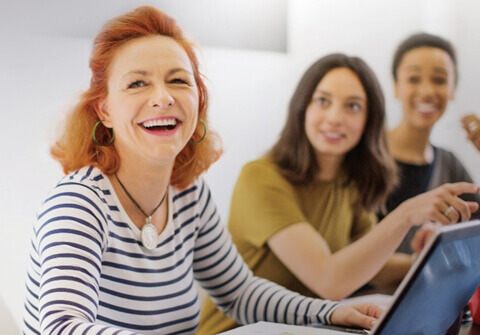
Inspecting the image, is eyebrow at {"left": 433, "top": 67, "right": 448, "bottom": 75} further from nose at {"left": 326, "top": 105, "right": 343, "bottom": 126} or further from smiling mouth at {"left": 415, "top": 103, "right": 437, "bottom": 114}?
nose at {"left": 326, "top": 105, "right": 343, "bottom": 126}

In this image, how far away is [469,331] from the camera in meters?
1.47

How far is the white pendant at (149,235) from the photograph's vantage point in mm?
1479

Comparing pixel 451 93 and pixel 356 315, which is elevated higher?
pixel 451 93

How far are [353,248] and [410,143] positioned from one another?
1.58 feet

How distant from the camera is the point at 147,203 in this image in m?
1.54

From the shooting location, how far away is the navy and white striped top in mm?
1203

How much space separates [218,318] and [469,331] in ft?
2.67

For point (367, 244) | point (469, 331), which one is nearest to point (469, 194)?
point (367, 244)

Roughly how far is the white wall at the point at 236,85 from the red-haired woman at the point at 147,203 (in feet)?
0.28

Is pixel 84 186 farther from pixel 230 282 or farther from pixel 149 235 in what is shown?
pixel 230 282

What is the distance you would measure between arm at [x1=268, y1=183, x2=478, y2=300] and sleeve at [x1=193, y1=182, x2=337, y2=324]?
1.30 feet

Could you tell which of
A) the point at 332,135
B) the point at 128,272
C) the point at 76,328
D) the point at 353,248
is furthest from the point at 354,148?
the point at 76,328

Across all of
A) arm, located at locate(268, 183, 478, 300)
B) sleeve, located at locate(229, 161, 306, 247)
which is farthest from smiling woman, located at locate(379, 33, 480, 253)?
sleeve, located at locate(229, 161, 306, 247)

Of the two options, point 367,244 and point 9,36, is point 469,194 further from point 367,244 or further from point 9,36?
point 9,36
